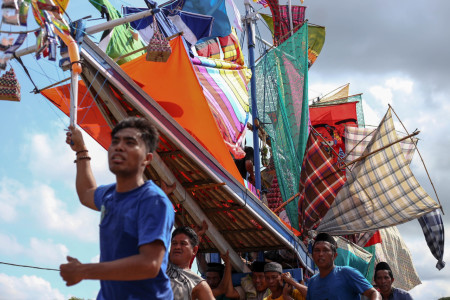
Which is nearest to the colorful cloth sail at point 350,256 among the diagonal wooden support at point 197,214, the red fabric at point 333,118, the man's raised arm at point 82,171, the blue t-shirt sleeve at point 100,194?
the diagonal wooden support at point 197,214

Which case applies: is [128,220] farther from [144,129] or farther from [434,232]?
[434,232]

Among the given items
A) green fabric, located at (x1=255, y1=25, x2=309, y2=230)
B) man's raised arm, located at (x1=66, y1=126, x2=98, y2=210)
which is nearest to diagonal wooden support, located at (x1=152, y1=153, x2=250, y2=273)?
green fabric, located at (x1=255, y1=25, x2=309, y2=230)

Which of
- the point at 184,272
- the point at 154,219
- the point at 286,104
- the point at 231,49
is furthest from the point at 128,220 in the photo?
the point at 231,49

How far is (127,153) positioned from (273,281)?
14.5 feet

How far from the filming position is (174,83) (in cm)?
804

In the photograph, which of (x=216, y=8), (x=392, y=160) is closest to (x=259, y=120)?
(x=216, y=8)

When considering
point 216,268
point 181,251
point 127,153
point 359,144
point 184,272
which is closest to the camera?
point 127,153

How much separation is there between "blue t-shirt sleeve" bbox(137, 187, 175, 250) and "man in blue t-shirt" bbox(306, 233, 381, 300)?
2.97 meters

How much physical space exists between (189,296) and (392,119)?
799cm

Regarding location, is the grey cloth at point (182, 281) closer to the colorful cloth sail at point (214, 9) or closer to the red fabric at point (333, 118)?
the colorful cloth sail at point (214, 9)

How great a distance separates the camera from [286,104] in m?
14.3

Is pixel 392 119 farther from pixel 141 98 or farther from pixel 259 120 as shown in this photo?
pixel 141 98

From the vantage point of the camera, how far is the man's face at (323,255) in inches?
208

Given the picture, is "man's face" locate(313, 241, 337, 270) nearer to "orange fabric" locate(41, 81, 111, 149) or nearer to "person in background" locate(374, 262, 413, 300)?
"person in background" locate(374, 262, 413, 300)
